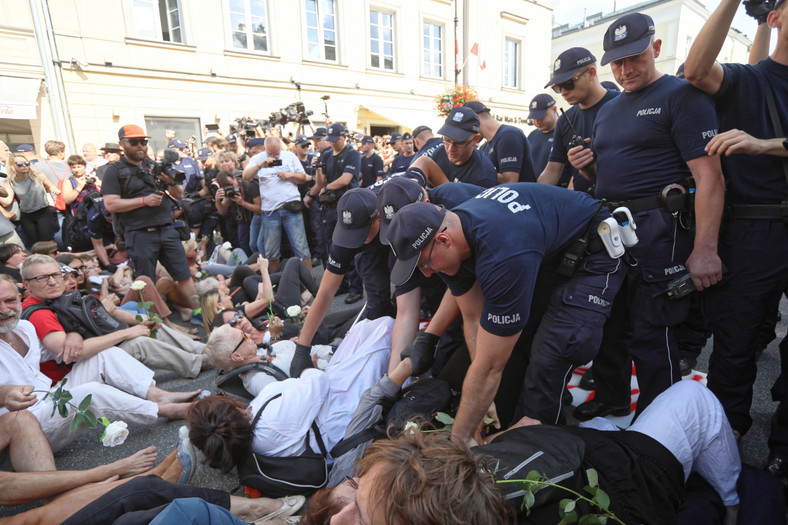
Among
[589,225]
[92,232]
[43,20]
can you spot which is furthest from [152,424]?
[43,20]

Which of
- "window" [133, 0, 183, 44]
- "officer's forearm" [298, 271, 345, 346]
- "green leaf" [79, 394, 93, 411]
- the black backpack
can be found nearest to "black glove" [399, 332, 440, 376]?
"officer's forearm" [298, 271, 345, 346]

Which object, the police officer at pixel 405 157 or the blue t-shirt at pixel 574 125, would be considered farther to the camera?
the police officer at pixel 405 157

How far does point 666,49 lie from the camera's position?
26.5 m

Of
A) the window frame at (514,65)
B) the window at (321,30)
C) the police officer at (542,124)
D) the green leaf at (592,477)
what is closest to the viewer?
the green leaf at (592,477)

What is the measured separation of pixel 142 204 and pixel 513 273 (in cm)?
390

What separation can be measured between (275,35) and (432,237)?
45.5ft

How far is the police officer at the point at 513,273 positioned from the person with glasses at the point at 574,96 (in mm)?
1106

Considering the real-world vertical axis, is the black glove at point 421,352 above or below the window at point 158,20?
below

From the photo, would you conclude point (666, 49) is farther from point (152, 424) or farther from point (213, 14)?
point (152, 424)

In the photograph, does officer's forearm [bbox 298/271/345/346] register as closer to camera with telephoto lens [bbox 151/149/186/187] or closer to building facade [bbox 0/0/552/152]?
camera with telephoto lens [bbox 151/149/186/187]

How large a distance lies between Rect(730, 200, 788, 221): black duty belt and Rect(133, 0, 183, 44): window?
1330 centimetres

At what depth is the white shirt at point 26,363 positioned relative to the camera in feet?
7.67

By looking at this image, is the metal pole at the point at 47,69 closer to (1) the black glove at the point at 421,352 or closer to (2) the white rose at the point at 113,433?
(2) the white rose at the point at 113,433

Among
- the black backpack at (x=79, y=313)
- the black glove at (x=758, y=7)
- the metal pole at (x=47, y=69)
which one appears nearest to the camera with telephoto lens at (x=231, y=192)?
the black backpack at (x=79, y=313)
